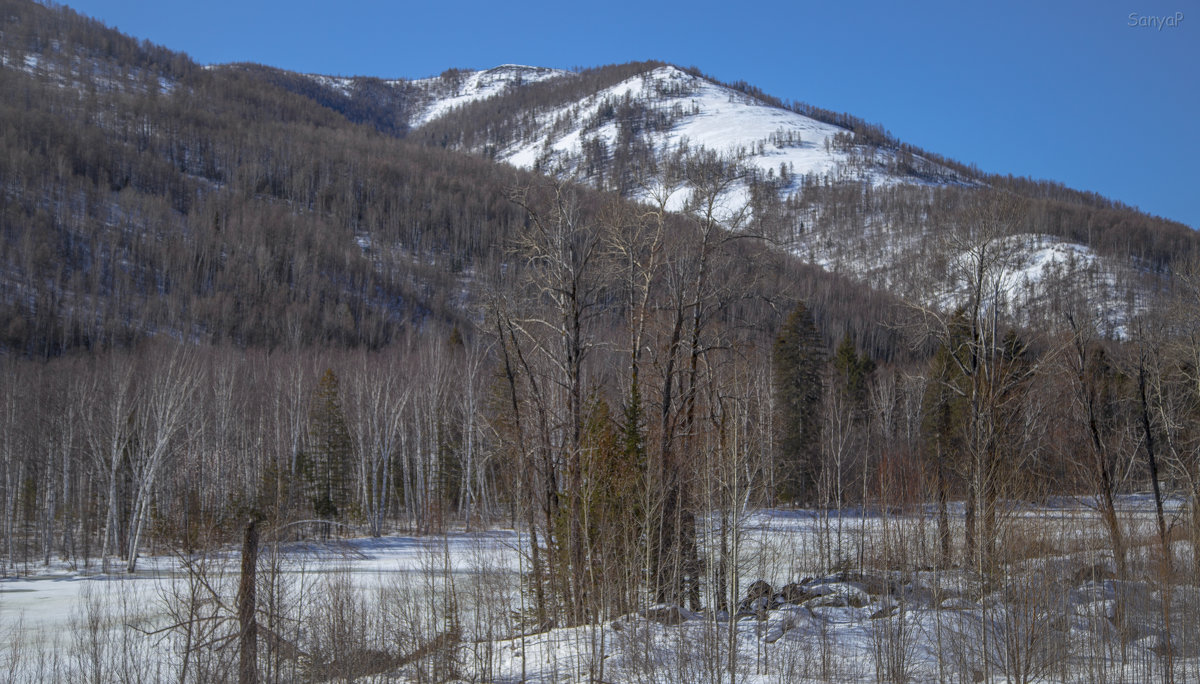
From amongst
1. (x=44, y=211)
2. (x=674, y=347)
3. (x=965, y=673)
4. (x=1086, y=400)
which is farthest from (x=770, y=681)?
(x=44, y=211)

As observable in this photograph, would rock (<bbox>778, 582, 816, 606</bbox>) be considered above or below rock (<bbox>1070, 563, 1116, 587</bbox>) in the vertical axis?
below

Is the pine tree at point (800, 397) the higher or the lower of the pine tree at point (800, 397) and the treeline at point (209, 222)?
the lower

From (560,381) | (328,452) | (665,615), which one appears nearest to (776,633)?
(665,615)

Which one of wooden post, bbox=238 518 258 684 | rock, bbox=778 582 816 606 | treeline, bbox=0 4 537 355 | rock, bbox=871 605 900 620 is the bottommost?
rock, bbox=778 582 816 606

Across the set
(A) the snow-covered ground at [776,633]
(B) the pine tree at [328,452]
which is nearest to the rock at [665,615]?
(A) the snow-covered ground at [776,633]

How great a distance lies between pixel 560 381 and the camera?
20.5m

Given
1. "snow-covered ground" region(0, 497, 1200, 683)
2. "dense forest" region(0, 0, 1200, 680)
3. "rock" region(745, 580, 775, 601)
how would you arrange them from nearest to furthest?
"snow-covered ground" region(0, 497, 1200, 683), "dense forest" region(0, 0, 1200, 680), "rock" region(745, 580, 775, 601)

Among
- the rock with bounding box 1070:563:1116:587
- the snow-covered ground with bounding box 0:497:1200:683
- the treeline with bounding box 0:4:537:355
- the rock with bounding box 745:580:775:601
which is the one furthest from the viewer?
the treeline with bounding box 0:4:537:355

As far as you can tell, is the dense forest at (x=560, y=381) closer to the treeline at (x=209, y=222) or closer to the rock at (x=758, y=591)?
the treeline at (x=209, y=222)

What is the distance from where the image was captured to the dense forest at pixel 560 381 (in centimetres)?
1720

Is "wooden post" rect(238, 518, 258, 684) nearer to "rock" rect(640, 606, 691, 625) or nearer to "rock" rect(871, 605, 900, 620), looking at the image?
"rock" rect(640, 606, 691, 625)

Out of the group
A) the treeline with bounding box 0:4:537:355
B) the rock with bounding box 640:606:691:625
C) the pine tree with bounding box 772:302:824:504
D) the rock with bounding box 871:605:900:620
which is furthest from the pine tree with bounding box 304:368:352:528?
the treeline with bounding box 0:4:537:355

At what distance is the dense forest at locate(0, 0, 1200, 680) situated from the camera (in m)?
17.2

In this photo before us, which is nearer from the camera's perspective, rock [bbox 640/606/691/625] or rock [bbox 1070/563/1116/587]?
rock [bbox 640/606/691/625]
